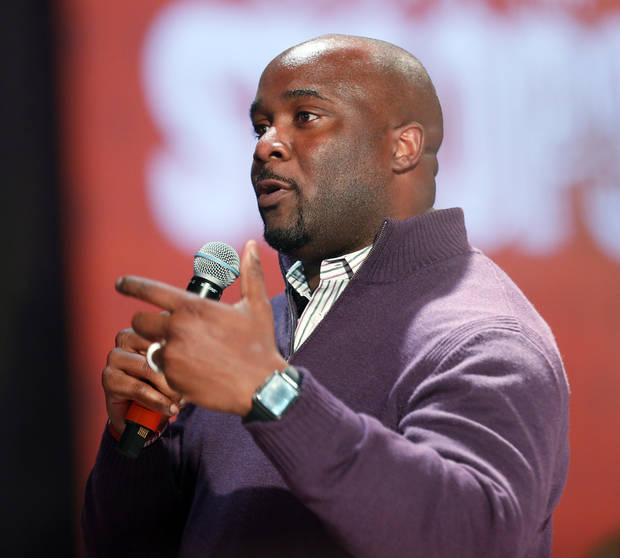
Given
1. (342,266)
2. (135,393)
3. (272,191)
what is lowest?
(135,393)

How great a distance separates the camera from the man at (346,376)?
806 millimetres

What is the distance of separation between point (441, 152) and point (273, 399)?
1.49 metres

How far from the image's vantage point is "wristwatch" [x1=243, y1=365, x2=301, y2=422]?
0.80m

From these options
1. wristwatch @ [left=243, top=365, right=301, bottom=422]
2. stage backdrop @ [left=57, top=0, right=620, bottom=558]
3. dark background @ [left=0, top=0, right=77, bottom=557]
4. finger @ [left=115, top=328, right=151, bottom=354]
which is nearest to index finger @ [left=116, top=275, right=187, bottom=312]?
wristwatch @ [left=243, top=365, right=301, bottom=422]

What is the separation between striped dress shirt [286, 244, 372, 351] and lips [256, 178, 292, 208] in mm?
149

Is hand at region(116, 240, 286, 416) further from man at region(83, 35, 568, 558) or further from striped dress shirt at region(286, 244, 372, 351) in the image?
striped dress shirt at region(286, 244, 372, 351)

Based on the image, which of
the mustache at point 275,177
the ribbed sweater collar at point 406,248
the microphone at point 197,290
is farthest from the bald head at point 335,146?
the microphone at point 197,290

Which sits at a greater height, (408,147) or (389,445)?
(408,147)

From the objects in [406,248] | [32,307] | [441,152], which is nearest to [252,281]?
[406,248]

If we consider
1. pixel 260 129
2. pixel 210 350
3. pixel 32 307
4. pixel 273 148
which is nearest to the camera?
pixel 210 350

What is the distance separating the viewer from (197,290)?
1062 millimetres

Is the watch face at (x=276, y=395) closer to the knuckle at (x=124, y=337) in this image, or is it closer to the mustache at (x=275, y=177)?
the knuckle at (x=124, y=337)

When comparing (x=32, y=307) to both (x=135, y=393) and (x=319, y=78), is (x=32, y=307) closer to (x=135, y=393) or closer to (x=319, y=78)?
(x=135, y=393)

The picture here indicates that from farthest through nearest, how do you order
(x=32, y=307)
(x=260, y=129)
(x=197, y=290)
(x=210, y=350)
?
(x=32, y=307)
(x=260, y=129)
(x=197, y=290)
(x=210, y=350)
